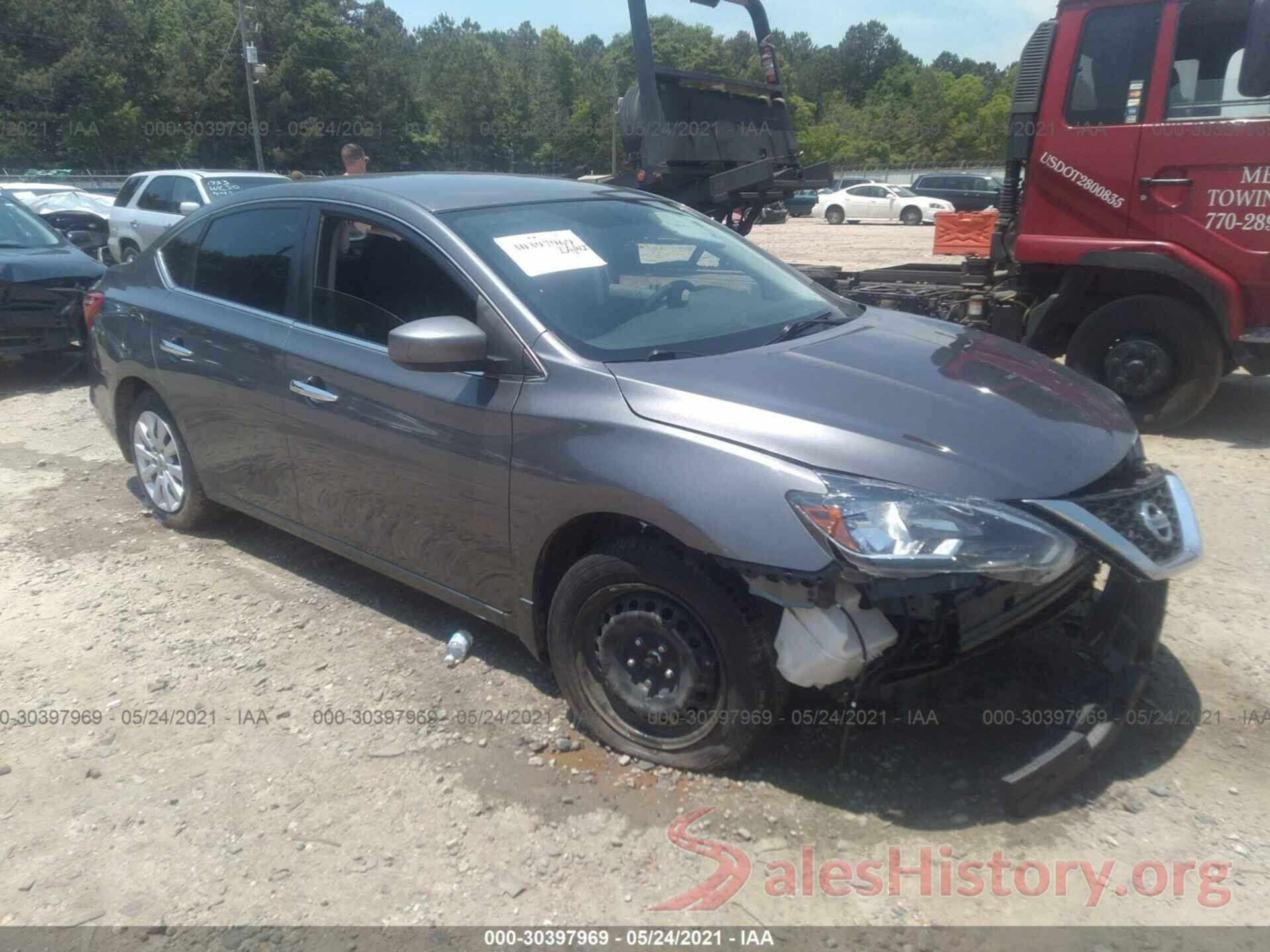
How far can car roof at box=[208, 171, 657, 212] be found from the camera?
12.1 feet

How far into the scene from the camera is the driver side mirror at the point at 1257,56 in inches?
200

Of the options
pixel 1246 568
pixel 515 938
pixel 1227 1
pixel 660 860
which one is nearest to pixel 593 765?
pixel 660 860

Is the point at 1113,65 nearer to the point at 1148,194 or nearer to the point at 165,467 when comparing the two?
the point at 1148,194

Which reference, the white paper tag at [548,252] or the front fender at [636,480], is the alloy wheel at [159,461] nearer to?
the white paper tag at [548,252]

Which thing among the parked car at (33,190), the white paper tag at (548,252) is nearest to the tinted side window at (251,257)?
the white paper tag at (548,252)

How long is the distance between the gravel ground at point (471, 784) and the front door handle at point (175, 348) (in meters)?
1.11

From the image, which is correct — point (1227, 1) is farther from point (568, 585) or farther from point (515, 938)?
point (515, 938)

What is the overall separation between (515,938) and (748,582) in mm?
1087

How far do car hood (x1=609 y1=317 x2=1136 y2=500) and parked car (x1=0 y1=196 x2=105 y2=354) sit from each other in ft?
24.2

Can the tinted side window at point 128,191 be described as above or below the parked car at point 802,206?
above

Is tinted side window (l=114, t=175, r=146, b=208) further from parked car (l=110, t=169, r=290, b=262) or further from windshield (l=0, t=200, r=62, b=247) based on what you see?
windshield (l=0, t=200, r=62, b=247)

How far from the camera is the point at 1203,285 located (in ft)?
19.1

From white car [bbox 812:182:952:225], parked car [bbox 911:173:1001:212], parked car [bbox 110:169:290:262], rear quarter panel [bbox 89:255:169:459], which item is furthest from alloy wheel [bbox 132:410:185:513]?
white car [bbox 812:182:952:225]

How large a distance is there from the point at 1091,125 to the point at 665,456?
4.84m
